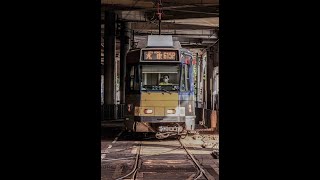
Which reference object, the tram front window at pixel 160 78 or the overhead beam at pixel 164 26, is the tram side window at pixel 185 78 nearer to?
the tram front window at pixel 160 78

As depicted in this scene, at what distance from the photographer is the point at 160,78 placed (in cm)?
1655

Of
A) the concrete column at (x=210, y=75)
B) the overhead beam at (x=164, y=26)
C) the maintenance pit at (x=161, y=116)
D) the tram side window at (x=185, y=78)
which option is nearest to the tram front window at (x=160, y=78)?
the maintenance pit at (x=161, y=116)

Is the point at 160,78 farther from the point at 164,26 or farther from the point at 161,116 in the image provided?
the point at 164,26

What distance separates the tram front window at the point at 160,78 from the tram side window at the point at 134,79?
0.26m

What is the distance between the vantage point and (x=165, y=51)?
16.3m

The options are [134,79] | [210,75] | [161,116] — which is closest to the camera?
[161,116]

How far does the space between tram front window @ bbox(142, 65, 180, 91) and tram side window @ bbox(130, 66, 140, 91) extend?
10.4 inches

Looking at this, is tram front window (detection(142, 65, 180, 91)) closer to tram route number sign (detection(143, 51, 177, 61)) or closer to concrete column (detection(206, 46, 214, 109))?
tram route number sign (detection(143, 51, 177, 61))

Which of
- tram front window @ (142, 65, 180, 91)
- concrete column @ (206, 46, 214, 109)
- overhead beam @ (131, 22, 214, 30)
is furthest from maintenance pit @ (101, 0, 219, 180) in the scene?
overhead beam @ (131, 22, 214, 30)

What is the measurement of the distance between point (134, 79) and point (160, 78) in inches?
37.6

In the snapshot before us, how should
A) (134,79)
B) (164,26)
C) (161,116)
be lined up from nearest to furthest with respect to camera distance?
(161,116), (134,79), (164,26)

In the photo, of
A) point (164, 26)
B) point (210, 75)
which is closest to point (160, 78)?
point (210, 75)
